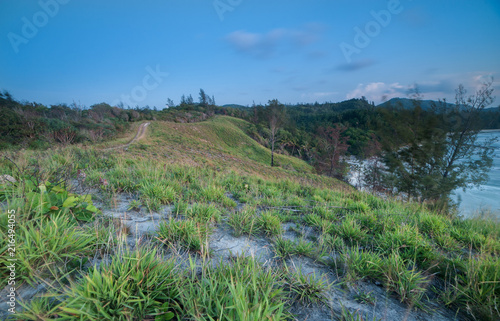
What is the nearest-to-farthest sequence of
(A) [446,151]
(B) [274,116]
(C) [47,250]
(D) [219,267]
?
(C) [47,250] < (D) [219,267] < (A) [446,151] < (B) [274,116]

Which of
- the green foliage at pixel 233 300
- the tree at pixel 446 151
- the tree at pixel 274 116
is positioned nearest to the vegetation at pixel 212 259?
the green foliage at pixel 233 300

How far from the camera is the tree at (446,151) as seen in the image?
15.2 metres

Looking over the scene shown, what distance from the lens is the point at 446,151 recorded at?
15883mm

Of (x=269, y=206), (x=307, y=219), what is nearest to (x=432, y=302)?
(x=307, y=219)

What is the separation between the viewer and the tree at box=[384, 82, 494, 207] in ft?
49.9

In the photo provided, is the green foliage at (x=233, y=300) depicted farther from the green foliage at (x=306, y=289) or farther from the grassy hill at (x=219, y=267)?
A: the green foliage at (x=306, y=289)

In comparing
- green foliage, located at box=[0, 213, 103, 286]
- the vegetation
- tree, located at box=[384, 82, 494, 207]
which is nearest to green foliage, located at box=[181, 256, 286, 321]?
the vegetation

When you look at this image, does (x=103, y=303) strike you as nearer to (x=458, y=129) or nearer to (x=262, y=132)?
(x=458, y=129)

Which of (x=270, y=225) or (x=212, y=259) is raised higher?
(x=212, y=259)

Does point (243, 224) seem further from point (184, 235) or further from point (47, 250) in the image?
point (47, 250)

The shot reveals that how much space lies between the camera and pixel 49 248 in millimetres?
1589

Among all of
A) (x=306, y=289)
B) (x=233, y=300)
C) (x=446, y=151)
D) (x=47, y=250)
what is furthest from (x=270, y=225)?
(x=446, y=151)

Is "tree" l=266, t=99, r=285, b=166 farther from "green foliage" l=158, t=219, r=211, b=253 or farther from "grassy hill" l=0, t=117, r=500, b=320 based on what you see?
"green foliage" l=158, t=219, r=211, b=253

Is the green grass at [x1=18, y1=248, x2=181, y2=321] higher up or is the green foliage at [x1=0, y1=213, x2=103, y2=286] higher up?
the green foliage at [x1=0, y1=213, x2=103, y2=286]
